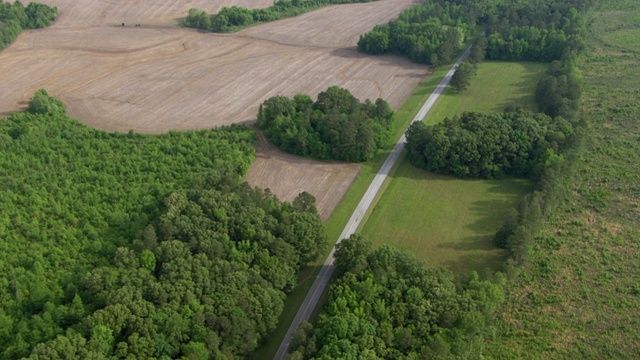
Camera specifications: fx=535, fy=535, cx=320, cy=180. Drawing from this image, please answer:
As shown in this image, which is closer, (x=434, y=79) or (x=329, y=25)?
(x=434, y=79)

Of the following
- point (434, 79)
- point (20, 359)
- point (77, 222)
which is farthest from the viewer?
point (434, 79)

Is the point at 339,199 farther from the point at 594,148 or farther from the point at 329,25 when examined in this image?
the point at 329,25

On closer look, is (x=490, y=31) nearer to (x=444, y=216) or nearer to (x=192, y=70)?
(x=192, y=70)

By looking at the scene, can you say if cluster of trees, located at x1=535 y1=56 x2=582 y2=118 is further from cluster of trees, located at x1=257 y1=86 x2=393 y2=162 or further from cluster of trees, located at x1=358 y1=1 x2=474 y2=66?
cluster of trees, located at x1=257 y1=86 x2=393 y2=162

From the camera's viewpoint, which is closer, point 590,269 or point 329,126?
point 590,269

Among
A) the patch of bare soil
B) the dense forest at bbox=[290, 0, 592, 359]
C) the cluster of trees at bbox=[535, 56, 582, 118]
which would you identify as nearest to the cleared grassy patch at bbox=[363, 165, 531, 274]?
the dense forest at bbox=[290, 0, 592, 359]

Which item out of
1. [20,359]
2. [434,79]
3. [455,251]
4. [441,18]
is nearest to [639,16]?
[441,18]

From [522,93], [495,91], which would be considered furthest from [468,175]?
[522,93]
